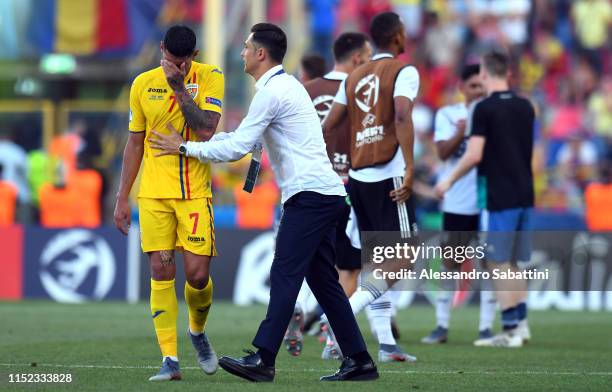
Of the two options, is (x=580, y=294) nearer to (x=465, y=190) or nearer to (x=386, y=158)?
(x=465, y=190)

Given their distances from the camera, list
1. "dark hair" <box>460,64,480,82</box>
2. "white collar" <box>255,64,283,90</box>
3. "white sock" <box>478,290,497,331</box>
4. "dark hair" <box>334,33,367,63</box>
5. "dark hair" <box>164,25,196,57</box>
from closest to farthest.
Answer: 1. "white collar" <box>255,64,283,90</box>
2. "dark hair" <box>164,25,196,57</box>
3. "dark hair" <box>334,33,367,63</box>
4. "white sock" <box>478,290,497,331</box>
5. "dark hair" <box>460,64,480,82</box>

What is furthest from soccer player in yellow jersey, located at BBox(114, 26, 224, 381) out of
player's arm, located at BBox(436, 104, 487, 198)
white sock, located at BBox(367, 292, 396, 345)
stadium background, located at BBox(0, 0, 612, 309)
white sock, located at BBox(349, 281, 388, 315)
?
stadium background, located at BBox(0, 0, 612, 309)

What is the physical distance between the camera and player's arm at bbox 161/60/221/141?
8648mm

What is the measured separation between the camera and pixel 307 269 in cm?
856

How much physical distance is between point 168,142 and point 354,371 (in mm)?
1820

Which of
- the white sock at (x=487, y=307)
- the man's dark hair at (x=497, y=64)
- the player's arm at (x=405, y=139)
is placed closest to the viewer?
A: the player's arm at (x=405, y=139)

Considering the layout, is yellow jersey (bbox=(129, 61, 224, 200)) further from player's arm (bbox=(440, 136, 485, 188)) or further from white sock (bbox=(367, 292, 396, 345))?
player's arm (bbox=(440, 136, 485, 188))

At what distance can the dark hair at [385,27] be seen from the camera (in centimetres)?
1092

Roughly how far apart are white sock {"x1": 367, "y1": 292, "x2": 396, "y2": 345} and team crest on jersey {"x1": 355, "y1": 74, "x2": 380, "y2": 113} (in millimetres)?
1447

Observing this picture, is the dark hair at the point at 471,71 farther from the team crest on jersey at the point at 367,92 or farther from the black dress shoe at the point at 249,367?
the black dress shoe at the point at 249,367

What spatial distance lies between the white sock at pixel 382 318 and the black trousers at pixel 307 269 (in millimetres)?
1747

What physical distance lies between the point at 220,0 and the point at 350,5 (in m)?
6.38

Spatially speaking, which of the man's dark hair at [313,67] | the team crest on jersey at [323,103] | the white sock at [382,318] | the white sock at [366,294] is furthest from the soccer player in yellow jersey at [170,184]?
the man's dark hair at [313,67]

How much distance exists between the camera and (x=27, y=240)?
61.0ft
